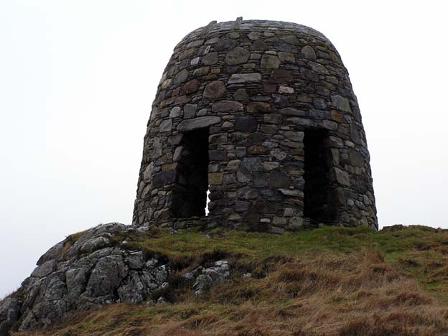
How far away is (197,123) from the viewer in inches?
443

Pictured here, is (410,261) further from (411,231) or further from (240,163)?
(240,163)

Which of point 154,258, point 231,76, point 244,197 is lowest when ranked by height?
point 154,258

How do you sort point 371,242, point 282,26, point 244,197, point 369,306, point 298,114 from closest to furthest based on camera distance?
point 369,306
point 371,242
point 244,197
point 298,114
point 282,26

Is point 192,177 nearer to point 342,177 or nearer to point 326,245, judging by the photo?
point 342,177

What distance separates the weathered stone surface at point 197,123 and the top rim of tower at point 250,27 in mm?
1872

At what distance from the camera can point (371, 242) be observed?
386 inches

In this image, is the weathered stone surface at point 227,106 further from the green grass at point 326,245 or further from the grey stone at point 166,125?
the green grass at point 326,245

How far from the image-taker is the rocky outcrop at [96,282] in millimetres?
7809

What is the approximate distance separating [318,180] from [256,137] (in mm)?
1631

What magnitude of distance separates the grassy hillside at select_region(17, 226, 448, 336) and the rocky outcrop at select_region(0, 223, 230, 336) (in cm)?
19

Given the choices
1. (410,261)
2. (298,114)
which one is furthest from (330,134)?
(410,261)

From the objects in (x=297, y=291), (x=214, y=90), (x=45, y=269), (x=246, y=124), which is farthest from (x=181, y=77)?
(x=297, y=291)

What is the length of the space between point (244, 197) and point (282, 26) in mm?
3588

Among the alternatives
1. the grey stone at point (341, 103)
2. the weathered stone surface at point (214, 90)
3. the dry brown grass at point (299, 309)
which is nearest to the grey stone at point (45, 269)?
the dry brown grass at point (299, 309)
